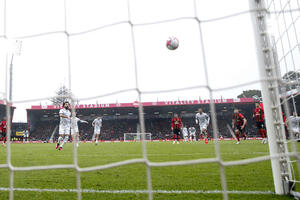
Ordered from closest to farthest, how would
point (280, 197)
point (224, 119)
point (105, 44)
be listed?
point (280, 197) → point (105, 44) → point (224, 119)

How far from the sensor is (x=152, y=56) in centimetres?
288

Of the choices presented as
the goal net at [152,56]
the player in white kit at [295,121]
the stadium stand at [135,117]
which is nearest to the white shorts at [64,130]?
the goal net at [152,56]

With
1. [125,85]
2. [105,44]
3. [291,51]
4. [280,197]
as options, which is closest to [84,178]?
[125,85]

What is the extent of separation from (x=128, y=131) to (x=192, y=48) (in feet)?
69.1

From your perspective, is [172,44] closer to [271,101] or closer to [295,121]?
[295,121]

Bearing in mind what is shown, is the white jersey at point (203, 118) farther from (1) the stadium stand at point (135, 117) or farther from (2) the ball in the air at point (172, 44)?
(1) the stadium stand at point (135, 117)

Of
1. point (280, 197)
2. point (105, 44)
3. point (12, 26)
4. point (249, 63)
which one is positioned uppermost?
point (12, 26)

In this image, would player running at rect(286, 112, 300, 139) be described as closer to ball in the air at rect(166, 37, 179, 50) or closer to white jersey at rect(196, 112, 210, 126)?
ball in the air at rect(166, 37, 179, 50)

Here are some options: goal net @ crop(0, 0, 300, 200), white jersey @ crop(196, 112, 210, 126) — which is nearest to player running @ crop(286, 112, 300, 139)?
goal net @ crop(0, 0, 300, 200)

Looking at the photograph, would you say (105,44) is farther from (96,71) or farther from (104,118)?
(104,118)

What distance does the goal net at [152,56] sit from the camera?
1.92 meters

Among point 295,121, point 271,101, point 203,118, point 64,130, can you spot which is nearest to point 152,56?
point 271,101

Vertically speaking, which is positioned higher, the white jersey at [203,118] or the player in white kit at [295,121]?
the white jersey at [203,118]

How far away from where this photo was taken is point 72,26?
255 centimetres
